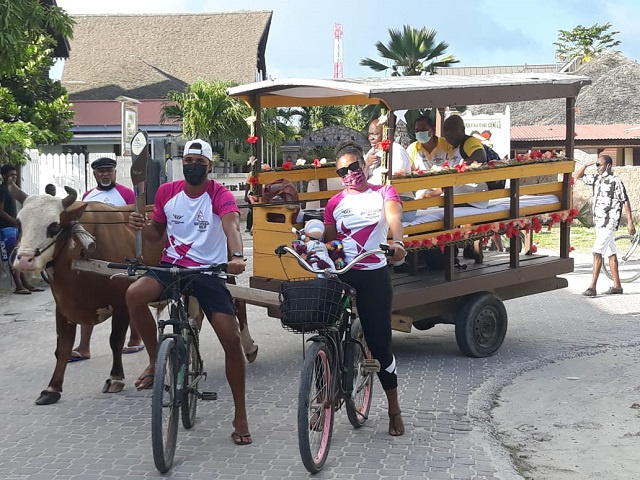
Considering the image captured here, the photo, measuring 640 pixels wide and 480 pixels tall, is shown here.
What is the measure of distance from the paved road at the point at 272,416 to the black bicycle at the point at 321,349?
316 millimetres

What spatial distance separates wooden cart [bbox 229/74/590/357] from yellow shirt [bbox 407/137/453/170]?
82cm

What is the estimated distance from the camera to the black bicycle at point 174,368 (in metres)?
5.75

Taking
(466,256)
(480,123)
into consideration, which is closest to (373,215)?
(466,256)

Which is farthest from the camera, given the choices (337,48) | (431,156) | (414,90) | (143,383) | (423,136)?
(337,48)

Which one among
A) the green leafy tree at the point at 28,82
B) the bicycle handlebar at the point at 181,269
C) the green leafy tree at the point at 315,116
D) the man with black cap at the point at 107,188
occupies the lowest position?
the bicycle handlebar at the point at 181,269

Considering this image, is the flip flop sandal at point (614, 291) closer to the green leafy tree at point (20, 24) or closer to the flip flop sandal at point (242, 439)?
the green leafy tree at point (20, 24)

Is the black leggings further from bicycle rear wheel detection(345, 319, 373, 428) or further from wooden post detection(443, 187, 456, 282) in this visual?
wooden post detection(443, 187, 456, 282)

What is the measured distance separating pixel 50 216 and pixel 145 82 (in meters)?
33.4

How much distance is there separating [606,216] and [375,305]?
870 centimetres

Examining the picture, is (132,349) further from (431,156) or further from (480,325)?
(431,156)

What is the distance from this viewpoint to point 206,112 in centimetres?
3581

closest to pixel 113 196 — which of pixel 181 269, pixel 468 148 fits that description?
pixel 181 269

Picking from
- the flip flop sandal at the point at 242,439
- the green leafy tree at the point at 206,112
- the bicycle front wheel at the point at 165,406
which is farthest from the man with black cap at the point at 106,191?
the green leafy tree at the point at 206,112

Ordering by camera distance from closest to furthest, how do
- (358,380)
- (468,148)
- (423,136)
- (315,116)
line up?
(358,380) → (468,148) → (423,136) → (315,116)
